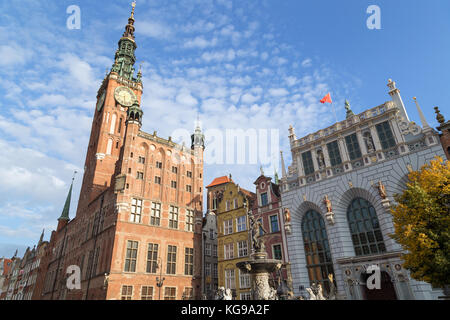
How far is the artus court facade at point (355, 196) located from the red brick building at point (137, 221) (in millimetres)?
15431

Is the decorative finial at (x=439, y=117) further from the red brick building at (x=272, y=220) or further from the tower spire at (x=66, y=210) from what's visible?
the tower spire at (x=66, y=210)

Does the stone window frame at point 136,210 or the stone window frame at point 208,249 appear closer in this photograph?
the stone window frame at point 136,210

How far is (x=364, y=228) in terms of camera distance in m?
28.1

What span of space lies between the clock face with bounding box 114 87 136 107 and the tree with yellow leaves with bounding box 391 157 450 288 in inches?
2057

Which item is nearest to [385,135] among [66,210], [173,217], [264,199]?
[264,199]

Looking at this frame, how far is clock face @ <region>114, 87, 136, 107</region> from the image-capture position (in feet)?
189

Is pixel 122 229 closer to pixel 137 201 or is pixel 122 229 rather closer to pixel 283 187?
pixel 137 201

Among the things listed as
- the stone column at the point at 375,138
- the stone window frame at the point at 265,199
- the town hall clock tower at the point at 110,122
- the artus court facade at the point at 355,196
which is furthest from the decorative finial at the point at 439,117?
the town hall clock tower at the point at 110,122

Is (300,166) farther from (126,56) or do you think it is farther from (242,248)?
(126,56)

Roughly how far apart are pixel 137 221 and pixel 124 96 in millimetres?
32227

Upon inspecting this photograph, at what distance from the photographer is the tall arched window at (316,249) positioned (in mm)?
29094

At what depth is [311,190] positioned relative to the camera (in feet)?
106
